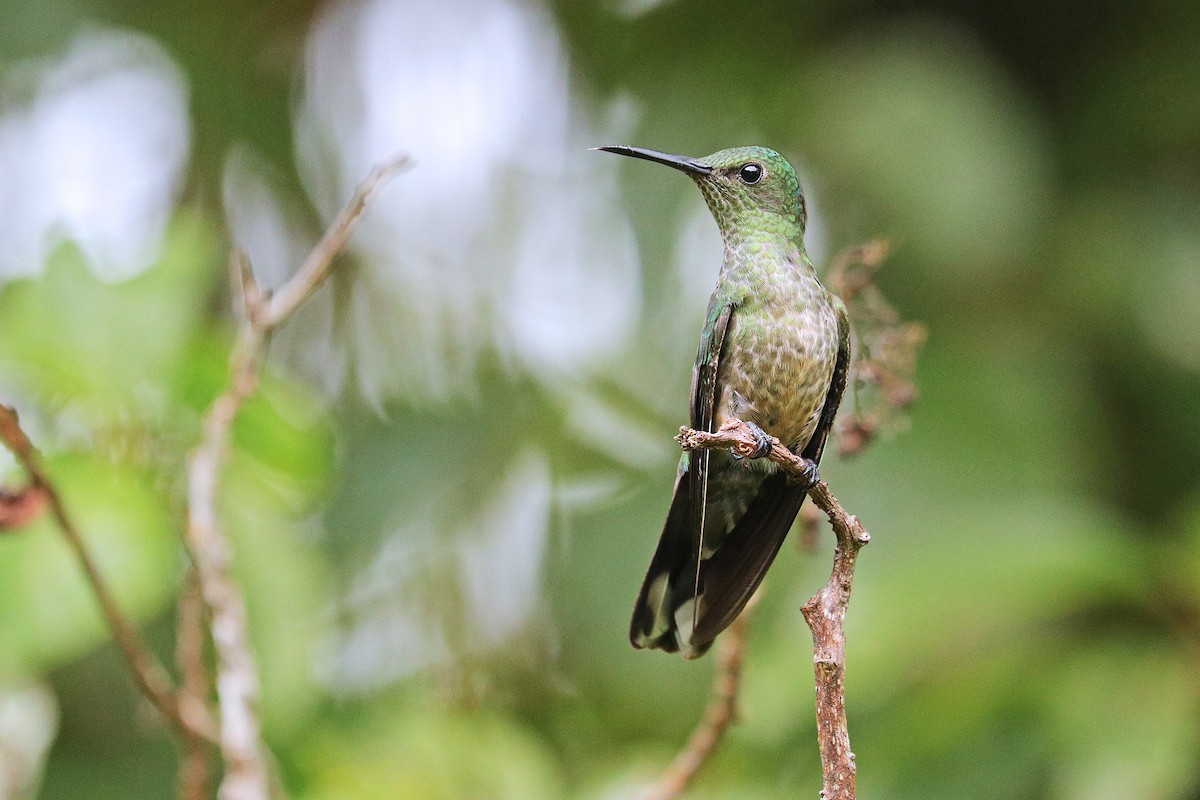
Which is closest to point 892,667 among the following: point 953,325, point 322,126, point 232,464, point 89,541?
point 953,325

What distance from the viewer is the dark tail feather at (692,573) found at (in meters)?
1.63

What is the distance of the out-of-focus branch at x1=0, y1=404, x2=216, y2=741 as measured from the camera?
5.87ft

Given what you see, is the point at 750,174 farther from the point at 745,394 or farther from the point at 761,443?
the point at 761,443

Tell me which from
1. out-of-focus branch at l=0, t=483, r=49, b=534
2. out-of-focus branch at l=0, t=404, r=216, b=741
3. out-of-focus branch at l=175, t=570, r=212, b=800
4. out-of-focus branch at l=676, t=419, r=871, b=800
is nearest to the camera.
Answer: out-of-focus branch at l=676, t=419, r=871, b=800

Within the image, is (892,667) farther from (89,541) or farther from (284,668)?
(89,541)

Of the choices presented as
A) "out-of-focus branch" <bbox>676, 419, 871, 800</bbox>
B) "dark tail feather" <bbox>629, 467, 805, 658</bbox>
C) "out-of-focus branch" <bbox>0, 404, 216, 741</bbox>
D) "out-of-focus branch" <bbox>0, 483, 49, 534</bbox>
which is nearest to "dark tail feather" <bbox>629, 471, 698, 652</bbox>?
"dark tail feather" <bbox>629, 467, 805, 658</bbox>

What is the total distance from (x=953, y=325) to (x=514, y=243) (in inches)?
73.6

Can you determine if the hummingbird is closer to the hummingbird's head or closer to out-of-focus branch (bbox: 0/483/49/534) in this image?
the hummingbird's head

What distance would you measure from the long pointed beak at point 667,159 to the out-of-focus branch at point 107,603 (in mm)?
962

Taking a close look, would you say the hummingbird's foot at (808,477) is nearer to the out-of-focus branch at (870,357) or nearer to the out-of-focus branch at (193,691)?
the out-of-focus branch at (870,357)

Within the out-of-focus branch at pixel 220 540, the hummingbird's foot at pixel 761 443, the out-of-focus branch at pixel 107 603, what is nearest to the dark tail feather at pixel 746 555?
the hummingbird's foot at pixel 761 443

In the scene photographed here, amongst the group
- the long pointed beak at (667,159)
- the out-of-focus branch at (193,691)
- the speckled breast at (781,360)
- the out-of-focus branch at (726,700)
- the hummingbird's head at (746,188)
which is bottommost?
the out-of-focus branch at (193,691)

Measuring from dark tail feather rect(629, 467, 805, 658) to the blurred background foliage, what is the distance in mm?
1475

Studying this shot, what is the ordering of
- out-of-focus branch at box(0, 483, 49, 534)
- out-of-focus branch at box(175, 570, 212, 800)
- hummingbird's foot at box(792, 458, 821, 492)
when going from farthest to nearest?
1. out-of-focus branch at box(175, 570, 212, 800)
2. out-of-focus branch at box(0, 483, 49, 534)
3. hummingbird's foot at box(792, 458, 821, 492)
